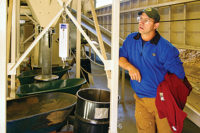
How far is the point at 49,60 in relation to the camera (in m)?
3.91

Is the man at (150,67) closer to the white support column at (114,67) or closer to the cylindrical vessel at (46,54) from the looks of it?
the white support column at (114,67)

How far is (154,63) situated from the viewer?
2055 mm

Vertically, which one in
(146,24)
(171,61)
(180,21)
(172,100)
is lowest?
(172,100)

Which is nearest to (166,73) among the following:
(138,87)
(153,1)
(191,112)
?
(138,87)

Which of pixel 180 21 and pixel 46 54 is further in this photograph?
pixel 180 21

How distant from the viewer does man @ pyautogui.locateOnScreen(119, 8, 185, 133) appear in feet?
6.55

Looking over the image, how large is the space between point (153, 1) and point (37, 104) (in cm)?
625

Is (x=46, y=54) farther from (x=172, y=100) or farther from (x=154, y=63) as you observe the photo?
(x=172, y=100)

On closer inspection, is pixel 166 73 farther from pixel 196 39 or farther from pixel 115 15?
pixel 196 39

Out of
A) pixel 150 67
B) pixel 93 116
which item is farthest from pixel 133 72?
pixel 93 116

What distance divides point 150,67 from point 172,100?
380mm
